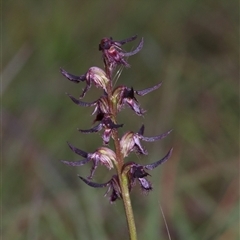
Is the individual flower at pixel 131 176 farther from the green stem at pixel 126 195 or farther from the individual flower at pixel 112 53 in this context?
the individual flower at pixel 112 53

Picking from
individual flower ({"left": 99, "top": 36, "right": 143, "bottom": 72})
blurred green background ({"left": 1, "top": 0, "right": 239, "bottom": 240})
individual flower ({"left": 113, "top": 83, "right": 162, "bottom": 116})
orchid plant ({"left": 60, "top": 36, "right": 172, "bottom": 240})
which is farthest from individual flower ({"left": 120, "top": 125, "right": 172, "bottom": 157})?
blurred green background ({"left": 1, "top": 0, "right": 239, "bottom": 240})

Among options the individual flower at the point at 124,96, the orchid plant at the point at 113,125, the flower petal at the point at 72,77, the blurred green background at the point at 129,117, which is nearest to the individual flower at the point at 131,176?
the orchid plant at the point at 113,125

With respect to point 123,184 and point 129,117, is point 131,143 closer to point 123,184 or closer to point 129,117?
point 123,184

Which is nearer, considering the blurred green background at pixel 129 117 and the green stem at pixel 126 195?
the green stem at pixel 126 195

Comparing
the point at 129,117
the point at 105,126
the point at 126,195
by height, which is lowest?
the point at 129,117

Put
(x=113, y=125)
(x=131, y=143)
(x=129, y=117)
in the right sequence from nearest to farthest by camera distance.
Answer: (x=113, y=125) < (x=131, y=143) < (x=129, y=117)

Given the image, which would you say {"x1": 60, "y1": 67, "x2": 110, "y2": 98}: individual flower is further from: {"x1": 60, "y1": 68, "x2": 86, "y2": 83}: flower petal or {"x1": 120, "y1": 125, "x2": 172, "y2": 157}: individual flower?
{"x1": 120, "y1": 125, "x2": 172, "y2": 157}: individual flower

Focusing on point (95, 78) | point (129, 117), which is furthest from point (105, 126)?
A: point (129, 117)

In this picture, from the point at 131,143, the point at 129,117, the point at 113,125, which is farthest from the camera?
the point at 129,117

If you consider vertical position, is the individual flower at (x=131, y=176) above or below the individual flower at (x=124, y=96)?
below

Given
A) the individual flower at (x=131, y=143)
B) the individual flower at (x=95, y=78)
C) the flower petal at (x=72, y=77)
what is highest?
the individual flower at (x=95, y=78)
